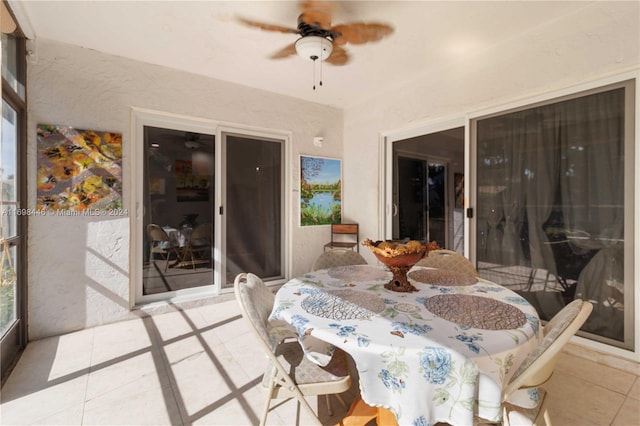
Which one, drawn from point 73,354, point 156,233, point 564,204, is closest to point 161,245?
point 156,233

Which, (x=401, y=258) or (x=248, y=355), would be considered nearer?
(x=401, y=258)

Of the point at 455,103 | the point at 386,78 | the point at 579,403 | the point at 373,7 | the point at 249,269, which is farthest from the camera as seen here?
the point at 249,269

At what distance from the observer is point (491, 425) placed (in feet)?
3.96

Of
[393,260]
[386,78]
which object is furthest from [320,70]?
[393,260]

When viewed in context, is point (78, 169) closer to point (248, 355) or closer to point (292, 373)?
point (248, 355)

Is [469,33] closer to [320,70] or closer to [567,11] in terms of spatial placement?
[567,11]

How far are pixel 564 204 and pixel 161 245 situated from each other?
13.7ft

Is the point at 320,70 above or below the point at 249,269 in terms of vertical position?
above

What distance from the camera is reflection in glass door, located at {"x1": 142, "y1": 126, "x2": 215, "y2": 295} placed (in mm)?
3422

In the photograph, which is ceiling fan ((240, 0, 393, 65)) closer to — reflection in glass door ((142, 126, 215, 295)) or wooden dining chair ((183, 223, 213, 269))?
reflection in glass door ((142, 126, 215, 295))

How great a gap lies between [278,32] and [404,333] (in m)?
2.64

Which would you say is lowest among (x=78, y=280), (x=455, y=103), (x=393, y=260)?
(x=78, y=280)

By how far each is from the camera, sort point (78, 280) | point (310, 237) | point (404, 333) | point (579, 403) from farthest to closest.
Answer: point (310, 237), point (78, 280), point (579, 403), point (404, 333)

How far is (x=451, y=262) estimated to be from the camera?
7.86 feet
